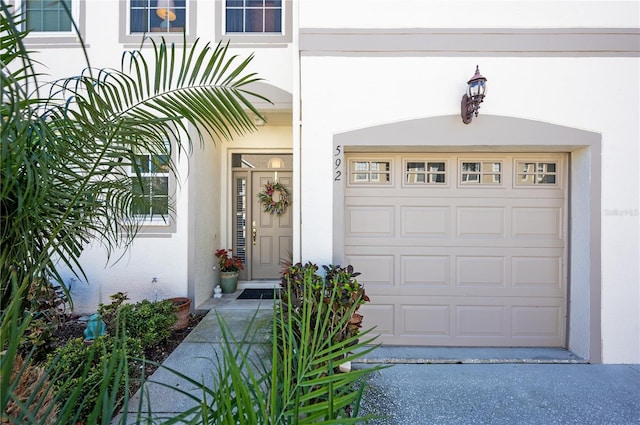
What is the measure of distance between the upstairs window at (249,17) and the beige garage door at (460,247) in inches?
104

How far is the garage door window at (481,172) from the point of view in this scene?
11.1 ft

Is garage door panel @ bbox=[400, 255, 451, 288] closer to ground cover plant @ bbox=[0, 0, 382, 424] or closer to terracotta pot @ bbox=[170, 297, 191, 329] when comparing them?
ground cover plant @ bbox=[0, 0, 382, 424]

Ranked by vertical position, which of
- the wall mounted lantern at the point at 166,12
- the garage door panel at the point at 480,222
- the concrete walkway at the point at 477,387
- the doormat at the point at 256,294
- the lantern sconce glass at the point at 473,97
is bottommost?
the concrete walkway at the point at 477,387

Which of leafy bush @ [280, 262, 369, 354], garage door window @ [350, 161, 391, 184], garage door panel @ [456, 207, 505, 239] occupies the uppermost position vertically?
garage door window @ [350, 161, 391, 184]

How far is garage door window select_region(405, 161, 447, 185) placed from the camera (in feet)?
11.2

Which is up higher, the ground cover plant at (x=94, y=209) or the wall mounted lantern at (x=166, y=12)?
the wall mounted lantern at (x=166, y=12)

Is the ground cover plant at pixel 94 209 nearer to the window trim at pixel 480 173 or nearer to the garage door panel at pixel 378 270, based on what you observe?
the garage door panel at pixel 378 270

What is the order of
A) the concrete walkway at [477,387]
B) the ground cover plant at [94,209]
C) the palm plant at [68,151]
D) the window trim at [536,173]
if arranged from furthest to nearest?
the window trim at [536,173]
the concrete walkway at [477,387]
the palm plant at [68,151]
the ground cover plant at [94,209]

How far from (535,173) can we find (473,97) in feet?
4.16

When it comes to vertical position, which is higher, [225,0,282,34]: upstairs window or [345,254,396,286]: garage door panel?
[225,0,282,34]: upstairs window

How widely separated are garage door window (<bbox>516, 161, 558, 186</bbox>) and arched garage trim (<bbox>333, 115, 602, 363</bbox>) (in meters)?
0.19

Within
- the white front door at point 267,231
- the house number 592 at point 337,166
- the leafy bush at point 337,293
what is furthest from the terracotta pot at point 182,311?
the house number 592 at point 337,166

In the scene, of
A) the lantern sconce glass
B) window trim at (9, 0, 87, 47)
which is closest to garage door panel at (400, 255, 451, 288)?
the lantern sconce glass

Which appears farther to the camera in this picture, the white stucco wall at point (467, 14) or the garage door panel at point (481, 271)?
the garage door panel at point (481, 271)
